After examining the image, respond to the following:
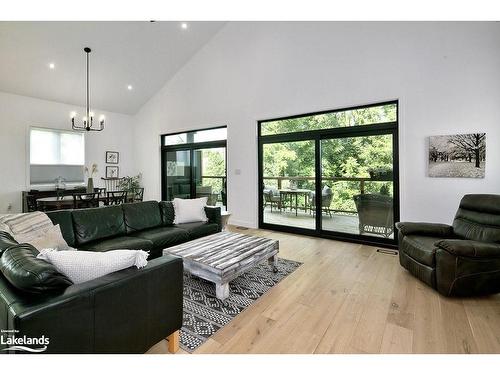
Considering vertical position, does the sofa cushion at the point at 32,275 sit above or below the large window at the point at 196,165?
below

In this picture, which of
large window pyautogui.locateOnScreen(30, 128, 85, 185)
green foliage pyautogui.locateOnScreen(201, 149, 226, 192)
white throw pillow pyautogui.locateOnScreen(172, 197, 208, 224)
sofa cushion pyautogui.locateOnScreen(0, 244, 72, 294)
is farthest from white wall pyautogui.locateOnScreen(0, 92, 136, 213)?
sofa cushion pyautogui.locateOnScreen(0, 244, 72, 294)

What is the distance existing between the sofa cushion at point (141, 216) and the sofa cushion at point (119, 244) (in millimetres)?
378

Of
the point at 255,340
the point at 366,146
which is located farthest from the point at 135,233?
the point at 366,146

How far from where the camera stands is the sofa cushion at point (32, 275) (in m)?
1.19

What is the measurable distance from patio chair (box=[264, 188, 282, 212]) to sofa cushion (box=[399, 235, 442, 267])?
259cm

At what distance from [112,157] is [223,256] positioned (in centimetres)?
645

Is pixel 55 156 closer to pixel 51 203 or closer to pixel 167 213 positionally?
pixel 51 203

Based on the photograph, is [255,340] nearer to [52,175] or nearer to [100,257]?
[100,257]

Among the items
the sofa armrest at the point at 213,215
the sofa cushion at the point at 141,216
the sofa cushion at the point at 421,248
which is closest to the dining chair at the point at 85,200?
the sofa cushion at the point at 141,216

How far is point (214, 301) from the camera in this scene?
2.46 m

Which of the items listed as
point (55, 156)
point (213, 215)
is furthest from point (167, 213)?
point (55, 156)

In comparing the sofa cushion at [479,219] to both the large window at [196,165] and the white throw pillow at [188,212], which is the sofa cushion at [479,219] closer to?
the white throw pillow at [188,212]

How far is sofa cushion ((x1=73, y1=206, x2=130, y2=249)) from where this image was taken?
118 inches
